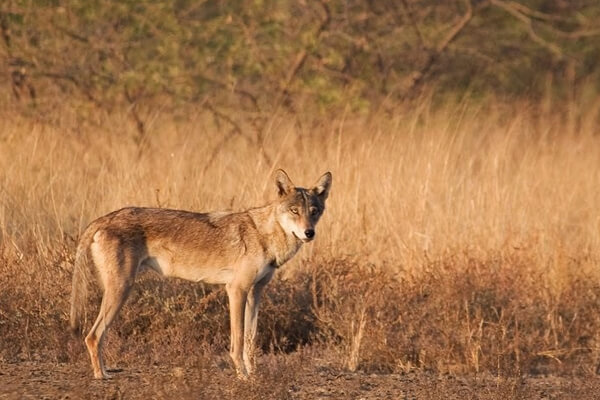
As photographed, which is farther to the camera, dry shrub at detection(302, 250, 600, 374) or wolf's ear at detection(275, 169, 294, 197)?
dry shrub at detection(302, 250, 600, 374)

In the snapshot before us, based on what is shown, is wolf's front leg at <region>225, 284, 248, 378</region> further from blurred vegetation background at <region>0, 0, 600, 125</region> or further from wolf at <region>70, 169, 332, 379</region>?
blurred vegetation background at <region>0, 0, 600, 125</region>

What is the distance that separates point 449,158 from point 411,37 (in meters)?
5.72

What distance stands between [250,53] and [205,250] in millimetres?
7952

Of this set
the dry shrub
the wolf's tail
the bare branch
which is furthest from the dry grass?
the bare branch

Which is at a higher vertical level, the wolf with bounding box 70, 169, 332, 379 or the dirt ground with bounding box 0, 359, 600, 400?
the wolf with bounding box 70, 169, 332, 379

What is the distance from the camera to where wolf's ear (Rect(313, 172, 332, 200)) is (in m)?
7.79

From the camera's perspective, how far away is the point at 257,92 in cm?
1541

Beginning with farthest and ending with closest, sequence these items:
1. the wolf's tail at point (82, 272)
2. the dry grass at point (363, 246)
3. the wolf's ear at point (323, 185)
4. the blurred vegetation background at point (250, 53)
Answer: the blurred vegetation background at point (250, 53), the dry grass at point (363, 246), the wolf's ear at point (323, 185), the wolf's tail at point (82, 272)

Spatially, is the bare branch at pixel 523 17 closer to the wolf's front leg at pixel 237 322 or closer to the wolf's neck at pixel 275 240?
the wolf's neck at pixel 275 240

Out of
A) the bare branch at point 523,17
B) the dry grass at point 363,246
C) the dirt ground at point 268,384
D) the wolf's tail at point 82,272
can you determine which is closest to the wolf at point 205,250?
the wolf's tail at point 82,272

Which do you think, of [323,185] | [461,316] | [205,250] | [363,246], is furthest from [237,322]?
[363,246]

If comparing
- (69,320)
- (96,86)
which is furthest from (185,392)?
(96,86)

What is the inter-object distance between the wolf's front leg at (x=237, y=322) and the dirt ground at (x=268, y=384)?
0.39ft

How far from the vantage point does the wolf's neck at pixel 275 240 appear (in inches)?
294
